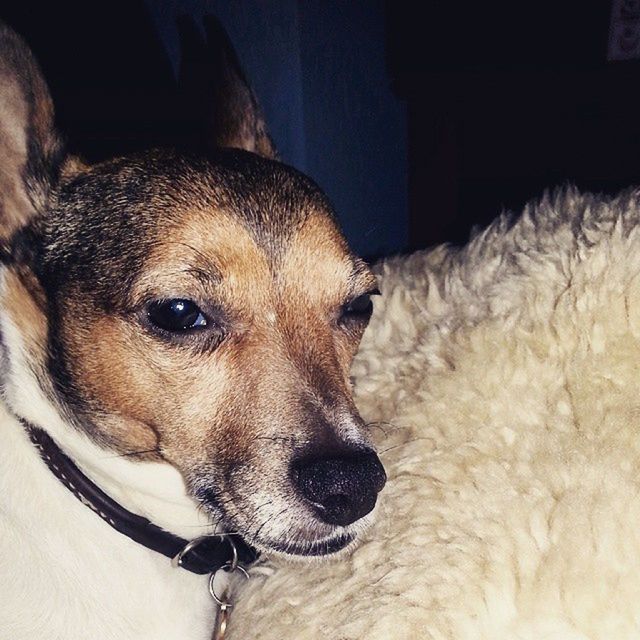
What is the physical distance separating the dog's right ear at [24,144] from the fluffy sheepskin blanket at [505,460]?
83cm

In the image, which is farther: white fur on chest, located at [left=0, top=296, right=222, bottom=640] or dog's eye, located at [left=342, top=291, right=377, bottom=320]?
dog's eye, located at [left=342, top=291, right=377, bottom=320]

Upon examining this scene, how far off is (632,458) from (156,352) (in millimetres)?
896

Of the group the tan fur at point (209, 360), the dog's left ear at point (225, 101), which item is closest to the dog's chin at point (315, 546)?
the tan fur at point (209, 360)

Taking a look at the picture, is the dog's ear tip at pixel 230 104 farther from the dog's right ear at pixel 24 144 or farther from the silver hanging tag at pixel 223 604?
the silver hanging tag at pixel 223 604

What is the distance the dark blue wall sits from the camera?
8.99 feet

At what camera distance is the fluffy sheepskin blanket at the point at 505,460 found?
1.26 m

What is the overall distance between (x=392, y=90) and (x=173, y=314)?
7.62ft

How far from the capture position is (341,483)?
4.49ft

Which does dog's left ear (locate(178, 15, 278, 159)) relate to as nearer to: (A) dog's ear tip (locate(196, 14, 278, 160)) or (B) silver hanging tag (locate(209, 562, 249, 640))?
(A) dog's ear tip (locate(196, 14, 278, 160))

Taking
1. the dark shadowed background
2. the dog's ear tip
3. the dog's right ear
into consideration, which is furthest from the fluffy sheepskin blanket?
the dark shadowed background

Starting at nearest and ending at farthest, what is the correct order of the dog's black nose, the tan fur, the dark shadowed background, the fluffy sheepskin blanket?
the fluffy sheepskin blanket < the dog's black nose < the tan fur < the dark shadowed background

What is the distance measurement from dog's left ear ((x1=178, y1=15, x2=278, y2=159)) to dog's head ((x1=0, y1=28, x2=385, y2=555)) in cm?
38

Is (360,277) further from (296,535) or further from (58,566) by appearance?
(58,566)

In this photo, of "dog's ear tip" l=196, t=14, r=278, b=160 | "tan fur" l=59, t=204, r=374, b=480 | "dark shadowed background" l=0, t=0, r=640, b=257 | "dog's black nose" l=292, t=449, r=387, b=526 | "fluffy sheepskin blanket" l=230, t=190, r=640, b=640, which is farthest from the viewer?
"dark shadowed background" l=0, t=0, r=640, b=257
